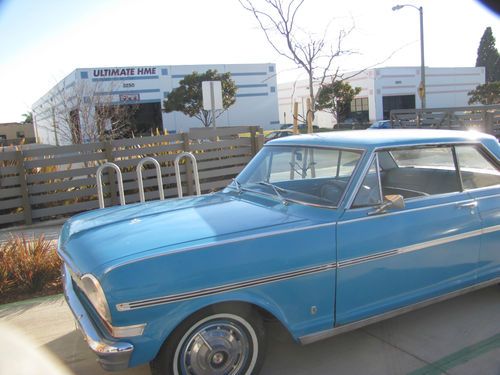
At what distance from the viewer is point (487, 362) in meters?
3.21

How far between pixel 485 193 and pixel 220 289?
8.13 feet

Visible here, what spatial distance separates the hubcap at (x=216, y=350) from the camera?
9.18 feet

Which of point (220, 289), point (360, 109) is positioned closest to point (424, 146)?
point (220, 289)

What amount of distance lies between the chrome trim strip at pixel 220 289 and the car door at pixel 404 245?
0.21 meters

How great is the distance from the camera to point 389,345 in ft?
11.6

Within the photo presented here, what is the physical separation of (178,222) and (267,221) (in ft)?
2.05

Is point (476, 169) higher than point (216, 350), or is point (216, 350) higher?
point (476, 169)

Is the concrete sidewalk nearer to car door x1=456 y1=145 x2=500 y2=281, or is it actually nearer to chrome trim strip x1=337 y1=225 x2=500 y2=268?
car door x1=456 y1=145 x2=500 y2=281

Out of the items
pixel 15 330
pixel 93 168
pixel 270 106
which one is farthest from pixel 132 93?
pixel 15 330

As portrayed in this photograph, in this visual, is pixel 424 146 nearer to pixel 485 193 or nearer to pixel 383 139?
pixel 383 139

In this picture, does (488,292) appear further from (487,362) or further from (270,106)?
(270,106)

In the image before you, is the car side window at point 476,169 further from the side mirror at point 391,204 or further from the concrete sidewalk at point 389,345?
the concrete sidewalk at point 389,345

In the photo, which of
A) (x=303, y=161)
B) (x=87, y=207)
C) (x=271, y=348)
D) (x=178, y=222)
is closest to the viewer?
(x=178, y=222)

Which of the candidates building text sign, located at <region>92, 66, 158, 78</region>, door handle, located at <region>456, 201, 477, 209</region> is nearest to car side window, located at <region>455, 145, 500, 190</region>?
door handle, located at <region>456, 201, 477, 209</region>
